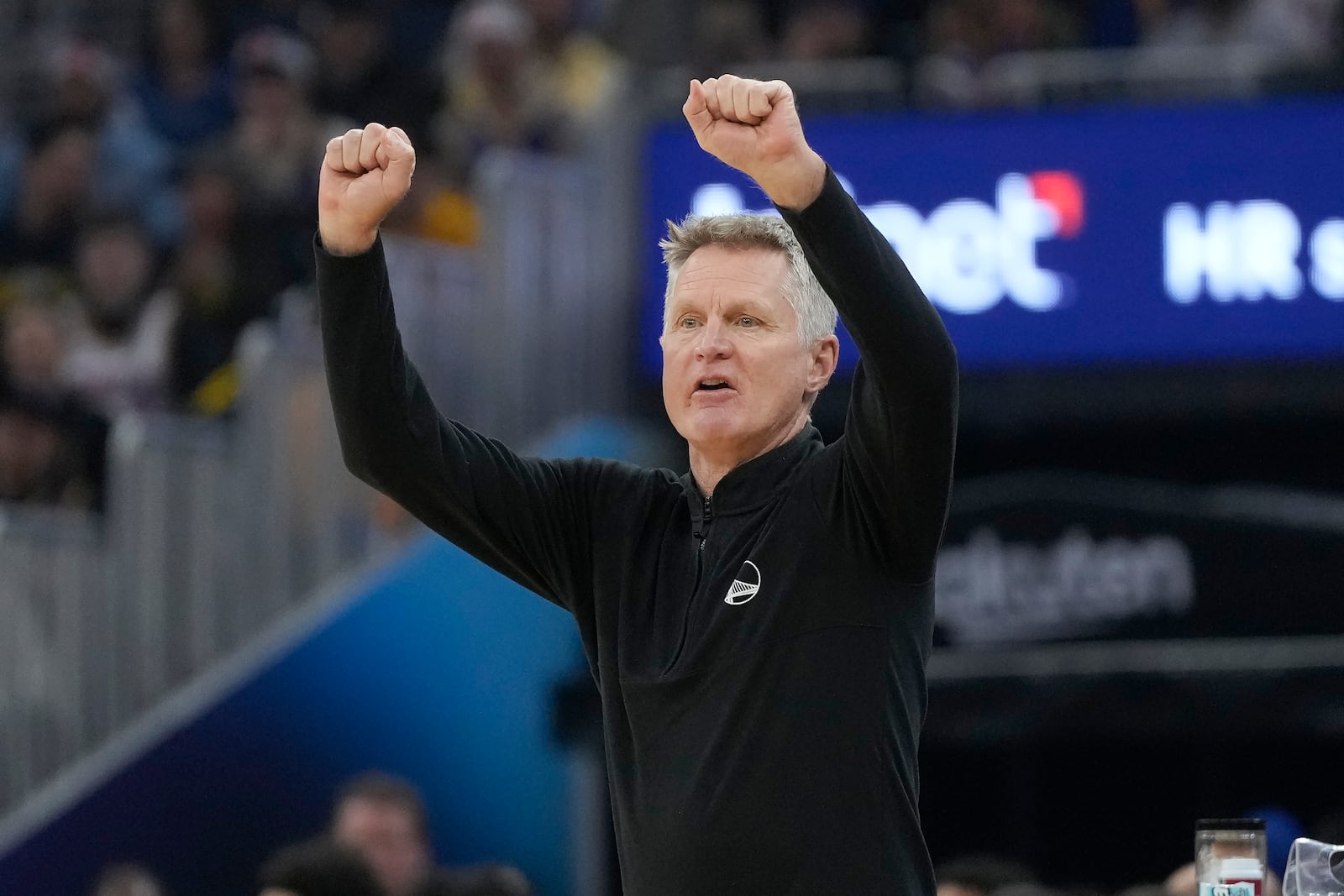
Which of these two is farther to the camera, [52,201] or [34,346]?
[52,201]

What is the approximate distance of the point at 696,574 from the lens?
117 inches

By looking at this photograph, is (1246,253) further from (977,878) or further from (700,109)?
→ (700,109)

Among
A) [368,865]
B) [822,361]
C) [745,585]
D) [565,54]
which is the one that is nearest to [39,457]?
[565,54]

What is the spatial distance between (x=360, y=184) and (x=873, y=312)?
27.0 inches

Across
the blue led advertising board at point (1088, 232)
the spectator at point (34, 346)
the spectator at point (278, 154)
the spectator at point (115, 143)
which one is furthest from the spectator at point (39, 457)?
the blue led advertising board at point (1088, 232)

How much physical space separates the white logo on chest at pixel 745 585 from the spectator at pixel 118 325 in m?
7.66

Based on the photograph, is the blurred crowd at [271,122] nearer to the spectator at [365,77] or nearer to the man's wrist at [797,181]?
the spectator at [365,77]

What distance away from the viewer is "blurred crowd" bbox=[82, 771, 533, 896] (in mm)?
5047

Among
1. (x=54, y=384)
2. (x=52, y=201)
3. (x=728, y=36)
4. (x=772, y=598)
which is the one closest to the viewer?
(x=772, y=598)

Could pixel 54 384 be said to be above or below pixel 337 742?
above

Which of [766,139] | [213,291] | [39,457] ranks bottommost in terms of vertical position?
[766,139]

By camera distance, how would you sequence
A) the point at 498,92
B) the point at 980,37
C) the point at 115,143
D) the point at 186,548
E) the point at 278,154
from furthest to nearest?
the point at 115,143
the point at 278,154
the point at 498,92
the point at 980,37
the point at 186,548

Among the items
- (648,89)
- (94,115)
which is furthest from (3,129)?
(648,89)

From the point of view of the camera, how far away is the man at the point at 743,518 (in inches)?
108
